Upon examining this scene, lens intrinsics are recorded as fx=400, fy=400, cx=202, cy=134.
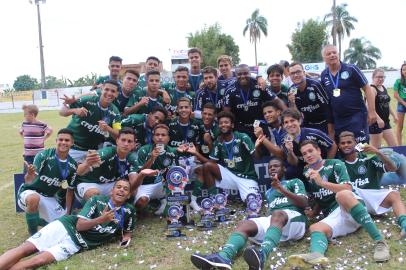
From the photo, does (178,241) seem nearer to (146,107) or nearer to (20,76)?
(146,107)

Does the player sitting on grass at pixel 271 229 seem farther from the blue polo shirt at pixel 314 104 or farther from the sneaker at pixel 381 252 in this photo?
the blue polo shirt at pixel 314 104

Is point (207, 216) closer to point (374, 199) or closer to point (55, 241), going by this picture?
point (55, 241)

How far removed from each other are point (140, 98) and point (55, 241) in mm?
2985

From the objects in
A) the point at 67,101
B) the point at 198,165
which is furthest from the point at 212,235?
the point at 67,101

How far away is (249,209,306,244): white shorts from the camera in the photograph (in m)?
4.48

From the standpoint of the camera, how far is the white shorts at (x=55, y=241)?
4500mm

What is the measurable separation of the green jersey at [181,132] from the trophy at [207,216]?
1426 mm

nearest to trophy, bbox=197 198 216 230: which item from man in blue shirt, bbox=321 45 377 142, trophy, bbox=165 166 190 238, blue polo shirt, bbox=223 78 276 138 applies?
trophy, bbox=165 166 190 238

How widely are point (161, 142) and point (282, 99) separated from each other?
7.36 ft

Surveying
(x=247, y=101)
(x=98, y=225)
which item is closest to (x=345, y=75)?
(x=247, y=101)

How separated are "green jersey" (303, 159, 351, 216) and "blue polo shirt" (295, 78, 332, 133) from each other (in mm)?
1547

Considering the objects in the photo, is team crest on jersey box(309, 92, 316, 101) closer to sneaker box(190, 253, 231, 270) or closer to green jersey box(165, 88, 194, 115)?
green jersey box(165, 88, 194, 115)

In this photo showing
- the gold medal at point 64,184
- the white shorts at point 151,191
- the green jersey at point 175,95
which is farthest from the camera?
the green jersey at point 175,95

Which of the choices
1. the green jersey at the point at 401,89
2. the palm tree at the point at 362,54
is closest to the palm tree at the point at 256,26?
the palm tree at the point at 362,54
